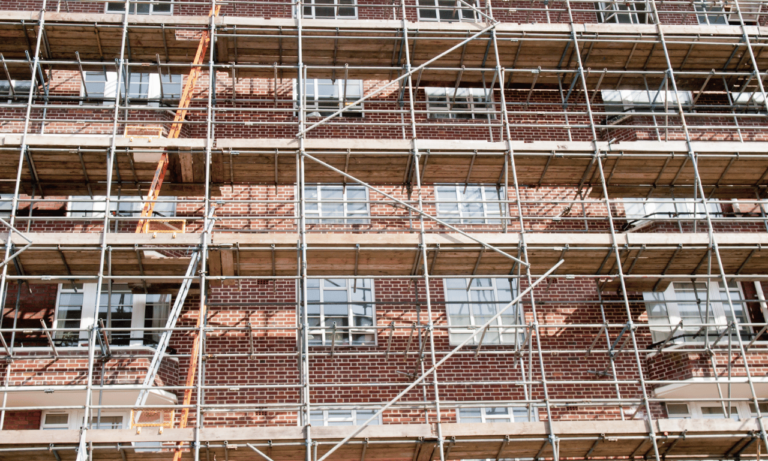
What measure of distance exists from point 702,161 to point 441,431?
7774mm

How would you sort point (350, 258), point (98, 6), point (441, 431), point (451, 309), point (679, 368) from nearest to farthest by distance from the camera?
1. point (441, 431)
2. point (350, 258)
3. point (679, 368)
4. point (451, 309)
5. point (98, 6)

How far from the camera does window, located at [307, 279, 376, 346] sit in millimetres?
16922

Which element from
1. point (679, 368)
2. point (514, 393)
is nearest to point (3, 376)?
point (514, 393)

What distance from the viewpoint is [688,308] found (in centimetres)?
1772

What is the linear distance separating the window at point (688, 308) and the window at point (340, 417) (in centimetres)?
595

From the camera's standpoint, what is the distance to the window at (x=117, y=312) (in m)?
16.4

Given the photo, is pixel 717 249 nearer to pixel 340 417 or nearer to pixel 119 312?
pixel 340 417

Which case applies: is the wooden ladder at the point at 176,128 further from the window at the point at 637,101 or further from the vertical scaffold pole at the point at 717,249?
the vertical scaffold pole at the point at 717,249

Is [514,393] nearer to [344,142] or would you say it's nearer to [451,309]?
[451,309]

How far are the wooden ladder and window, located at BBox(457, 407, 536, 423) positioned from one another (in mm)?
6812

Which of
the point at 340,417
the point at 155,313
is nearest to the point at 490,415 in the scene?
the point at 340,417

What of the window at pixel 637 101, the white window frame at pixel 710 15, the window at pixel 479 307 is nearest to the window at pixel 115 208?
the window at pixel 479 307

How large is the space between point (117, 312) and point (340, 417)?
15.5 ft

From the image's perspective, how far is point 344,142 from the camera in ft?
51.7
